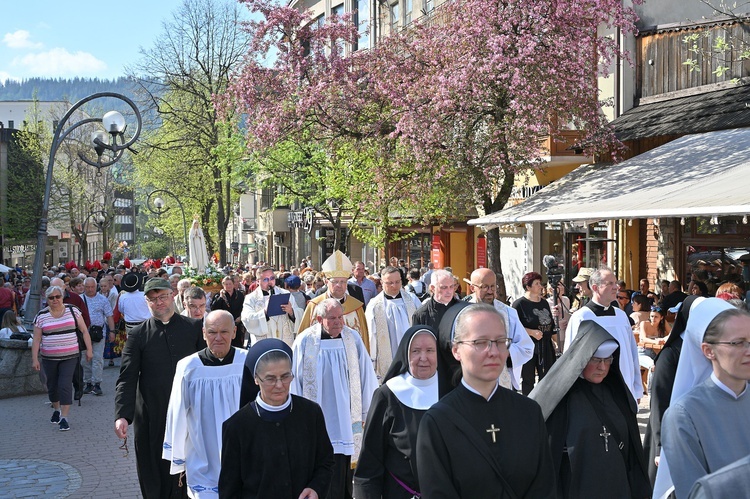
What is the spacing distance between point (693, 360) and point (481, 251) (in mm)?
22131

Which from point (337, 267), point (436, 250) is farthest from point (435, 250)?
point (337, 267)

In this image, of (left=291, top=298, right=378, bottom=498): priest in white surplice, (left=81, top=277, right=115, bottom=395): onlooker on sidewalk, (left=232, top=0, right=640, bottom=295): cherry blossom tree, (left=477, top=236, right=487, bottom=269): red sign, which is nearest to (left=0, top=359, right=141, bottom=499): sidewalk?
(left=81, top=277, right=115, bottom=395): onlooker on sidewalk

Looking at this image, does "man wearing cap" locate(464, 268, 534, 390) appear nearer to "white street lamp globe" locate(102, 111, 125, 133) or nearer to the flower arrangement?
"white street lamp globe" locate(102, 111, 125, 133)

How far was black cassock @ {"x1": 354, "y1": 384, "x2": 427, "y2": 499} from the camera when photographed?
16.0ft

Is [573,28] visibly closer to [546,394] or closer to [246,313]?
[246,313]

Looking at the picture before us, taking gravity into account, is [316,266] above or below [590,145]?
below

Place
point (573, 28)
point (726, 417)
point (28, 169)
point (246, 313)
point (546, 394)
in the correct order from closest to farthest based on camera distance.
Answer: point (726, 417) → point (546, 394) → point (246, 313) → point (573, 28) → point (28, 169)

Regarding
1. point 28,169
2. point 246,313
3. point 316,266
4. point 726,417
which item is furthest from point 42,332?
point 28,169

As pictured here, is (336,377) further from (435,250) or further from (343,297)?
(435,250)

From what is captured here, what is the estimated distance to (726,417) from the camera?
13.3 feet

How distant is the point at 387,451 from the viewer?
196 inches

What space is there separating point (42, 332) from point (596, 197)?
8.32m

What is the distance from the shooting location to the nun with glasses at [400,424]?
16.0ft

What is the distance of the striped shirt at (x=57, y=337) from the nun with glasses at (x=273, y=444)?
298 inches
